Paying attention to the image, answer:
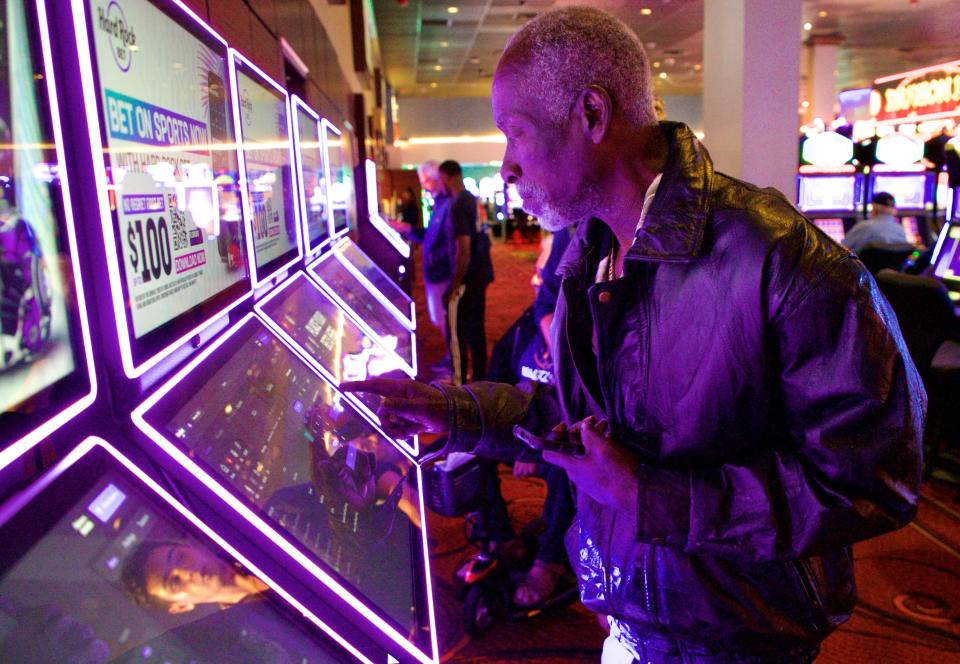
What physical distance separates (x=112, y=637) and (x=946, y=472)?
390cm

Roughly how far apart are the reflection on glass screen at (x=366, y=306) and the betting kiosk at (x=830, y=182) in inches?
232

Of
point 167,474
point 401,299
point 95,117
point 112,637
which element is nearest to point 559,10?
point 95,117

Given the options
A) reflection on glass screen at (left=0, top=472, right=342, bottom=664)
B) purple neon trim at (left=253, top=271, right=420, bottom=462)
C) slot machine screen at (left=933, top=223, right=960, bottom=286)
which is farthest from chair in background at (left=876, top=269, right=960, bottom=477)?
reflection on glass screen at (left=0, top=472, right=342, bottom=664)

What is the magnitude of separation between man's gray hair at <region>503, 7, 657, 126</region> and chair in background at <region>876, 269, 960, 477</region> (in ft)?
9.18

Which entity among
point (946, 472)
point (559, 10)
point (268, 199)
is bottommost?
point (946, 472)

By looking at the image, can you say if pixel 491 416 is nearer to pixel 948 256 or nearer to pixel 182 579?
pixel 182 579

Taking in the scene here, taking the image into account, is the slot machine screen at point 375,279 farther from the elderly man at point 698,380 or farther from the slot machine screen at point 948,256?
the slot machine screen at point 948,256

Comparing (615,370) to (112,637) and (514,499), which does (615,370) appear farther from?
(514,499)

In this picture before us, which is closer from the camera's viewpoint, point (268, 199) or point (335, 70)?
A: point (268, 199)

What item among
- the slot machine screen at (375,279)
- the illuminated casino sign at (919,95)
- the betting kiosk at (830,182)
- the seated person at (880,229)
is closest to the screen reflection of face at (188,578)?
the slot machine screen at (375,279)

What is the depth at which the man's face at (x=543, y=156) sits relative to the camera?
1.04 metres

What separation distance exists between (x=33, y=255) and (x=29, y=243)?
0.01 meters

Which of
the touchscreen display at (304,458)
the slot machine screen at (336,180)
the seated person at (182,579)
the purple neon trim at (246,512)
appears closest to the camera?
the seated person at (182,579)

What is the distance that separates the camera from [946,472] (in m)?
3.55
